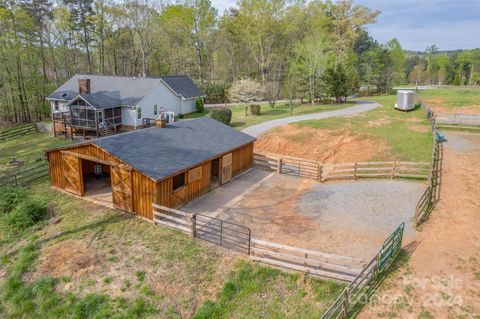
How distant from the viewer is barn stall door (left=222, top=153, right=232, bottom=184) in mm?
19047

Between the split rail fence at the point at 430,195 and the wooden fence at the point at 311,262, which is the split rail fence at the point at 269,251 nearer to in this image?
the wooden fence at the point at 311,262

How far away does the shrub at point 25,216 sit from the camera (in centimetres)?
1455

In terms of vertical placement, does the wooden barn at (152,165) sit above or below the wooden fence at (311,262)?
above

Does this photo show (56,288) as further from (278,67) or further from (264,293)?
(278,67)

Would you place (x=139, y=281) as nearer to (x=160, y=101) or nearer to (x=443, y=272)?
(x=443, y=272)

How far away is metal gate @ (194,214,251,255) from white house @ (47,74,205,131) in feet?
67.4

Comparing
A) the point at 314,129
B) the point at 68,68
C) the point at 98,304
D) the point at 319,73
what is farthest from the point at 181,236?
the point at 68,68

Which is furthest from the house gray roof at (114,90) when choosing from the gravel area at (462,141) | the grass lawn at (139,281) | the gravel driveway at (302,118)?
the gravel area at (462,141)

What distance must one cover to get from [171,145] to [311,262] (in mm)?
9579

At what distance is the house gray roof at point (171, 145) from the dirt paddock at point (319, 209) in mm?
2211

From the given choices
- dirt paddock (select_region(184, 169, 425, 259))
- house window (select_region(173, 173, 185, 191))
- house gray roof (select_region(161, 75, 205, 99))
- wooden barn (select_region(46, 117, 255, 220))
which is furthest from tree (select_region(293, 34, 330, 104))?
house window (select_region(173, 173, 185, 191))

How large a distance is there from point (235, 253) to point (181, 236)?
98.6 inches

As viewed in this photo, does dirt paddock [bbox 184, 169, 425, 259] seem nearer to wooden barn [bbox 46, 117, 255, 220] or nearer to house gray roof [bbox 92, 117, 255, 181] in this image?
wooden barn [bbox 46, 117, 255, 220]

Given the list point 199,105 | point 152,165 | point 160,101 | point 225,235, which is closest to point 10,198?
point 152,165
